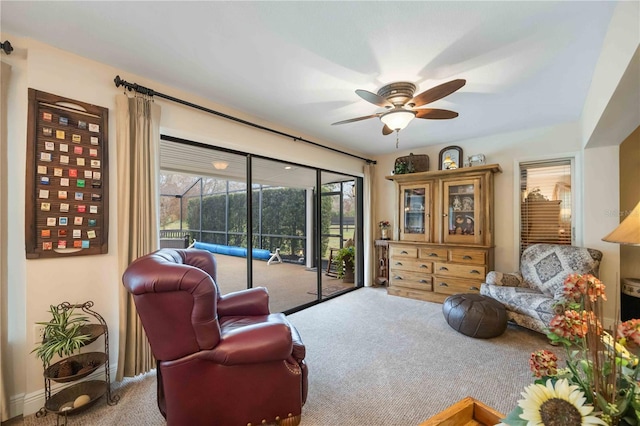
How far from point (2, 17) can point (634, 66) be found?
3601 mm

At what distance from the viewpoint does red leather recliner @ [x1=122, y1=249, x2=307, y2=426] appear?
1.33 metres

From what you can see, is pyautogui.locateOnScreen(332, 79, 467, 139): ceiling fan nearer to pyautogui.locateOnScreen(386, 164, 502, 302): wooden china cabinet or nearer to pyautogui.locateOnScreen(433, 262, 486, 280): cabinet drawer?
pyautogui.locateOnScreen(386, 164, 502, 302): wooden china cabinet

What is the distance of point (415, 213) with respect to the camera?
4441 mm

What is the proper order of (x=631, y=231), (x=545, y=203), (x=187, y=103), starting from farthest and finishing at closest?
1. (x=545, y=203)
2. (x=187, y=103)
3. (x=631, y=231)

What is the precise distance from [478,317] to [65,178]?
3846 mm

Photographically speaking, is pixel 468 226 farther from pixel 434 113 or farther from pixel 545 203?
pixel 434 113

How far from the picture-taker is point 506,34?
1.70 metres

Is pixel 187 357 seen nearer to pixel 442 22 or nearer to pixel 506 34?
pixel 442 22

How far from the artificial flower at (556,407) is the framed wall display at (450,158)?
3682 millimetres

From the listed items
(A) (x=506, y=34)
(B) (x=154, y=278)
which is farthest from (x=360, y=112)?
(B) (x=154, y=278)

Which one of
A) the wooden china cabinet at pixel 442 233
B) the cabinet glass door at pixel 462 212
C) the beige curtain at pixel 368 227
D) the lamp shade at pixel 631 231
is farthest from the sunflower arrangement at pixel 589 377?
the beige curtain at pixel 368 227

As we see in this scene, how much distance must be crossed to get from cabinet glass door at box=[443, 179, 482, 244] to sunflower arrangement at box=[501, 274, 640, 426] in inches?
127

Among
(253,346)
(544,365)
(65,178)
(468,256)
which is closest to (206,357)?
(253,346)

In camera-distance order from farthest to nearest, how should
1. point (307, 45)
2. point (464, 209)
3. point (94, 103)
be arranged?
point (464, 209) → point (94, 103) → point (307, 45)
